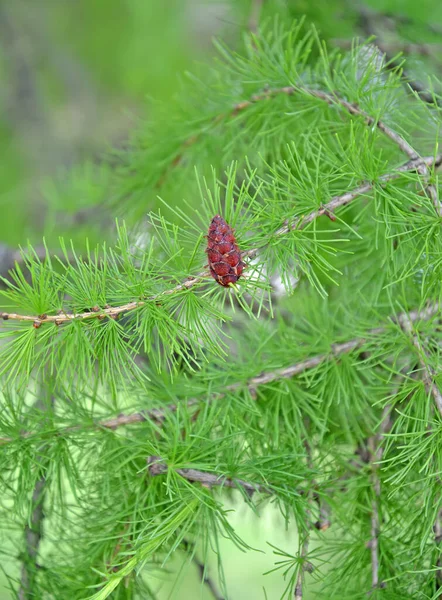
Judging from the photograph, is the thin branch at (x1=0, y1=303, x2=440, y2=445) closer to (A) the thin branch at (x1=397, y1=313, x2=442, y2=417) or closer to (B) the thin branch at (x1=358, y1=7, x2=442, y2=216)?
(A) the thin branch at (x1=397, y1=313, x2=442, y2=417)

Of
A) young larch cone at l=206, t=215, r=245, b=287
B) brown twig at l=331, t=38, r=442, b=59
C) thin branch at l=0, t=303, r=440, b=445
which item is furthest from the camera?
brown twig at l=331, t=38, r=442, b=59

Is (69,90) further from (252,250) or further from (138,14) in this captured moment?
(252,250)

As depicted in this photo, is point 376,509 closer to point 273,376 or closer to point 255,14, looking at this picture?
point 273,376

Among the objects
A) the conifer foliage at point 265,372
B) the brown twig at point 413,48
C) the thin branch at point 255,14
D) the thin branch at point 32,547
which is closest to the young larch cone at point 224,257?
the conifer foliage at point 265,372

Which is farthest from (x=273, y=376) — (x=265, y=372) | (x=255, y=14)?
(x=255, y=14)

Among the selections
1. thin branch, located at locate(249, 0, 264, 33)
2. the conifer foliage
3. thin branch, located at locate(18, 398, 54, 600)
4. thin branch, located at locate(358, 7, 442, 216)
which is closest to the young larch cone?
the conifer foliage

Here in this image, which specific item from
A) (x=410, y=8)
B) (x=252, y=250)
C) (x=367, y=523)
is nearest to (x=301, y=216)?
(x=252, y=250)

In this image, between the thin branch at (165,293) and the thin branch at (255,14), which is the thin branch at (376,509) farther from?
the thin branch at (255,14)
